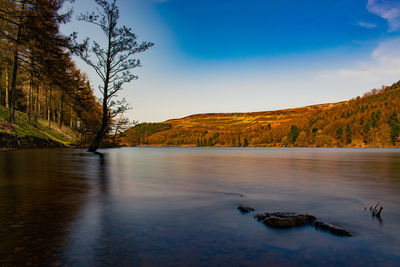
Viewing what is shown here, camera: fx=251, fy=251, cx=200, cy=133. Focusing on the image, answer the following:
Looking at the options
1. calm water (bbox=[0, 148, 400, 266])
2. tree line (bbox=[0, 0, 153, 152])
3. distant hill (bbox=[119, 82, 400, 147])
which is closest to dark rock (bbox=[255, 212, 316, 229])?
calm water (bbox=[0, 148, 400, 266])

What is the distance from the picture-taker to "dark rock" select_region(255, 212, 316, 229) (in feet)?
16.0

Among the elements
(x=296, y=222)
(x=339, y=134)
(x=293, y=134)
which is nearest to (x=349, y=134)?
(x=339, y=134)

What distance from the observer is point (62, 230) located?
4.43m

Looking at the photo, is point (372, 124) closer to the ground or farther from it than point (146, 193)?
farther from it

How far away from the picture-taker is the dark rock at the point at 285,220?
488 cm

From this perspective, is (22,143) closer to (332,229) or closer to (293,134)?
(332,229)

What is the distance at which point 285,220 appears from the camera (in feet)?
16.3

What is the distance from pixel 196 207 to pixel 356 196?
18.4 feet

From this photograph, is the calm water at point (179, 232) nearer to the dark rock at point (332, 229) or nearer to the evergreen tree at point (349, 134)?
the dark rock at point (332, 229)

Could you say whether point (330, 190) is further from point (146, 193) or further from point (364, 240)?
point (146, 193)

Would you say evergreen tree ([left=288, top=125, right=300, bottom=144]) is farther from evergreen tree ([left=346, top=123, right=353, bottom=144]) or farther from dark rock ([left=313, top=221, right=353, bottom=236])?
dark rock ([left=313, top=221, right=353, bottom=236])

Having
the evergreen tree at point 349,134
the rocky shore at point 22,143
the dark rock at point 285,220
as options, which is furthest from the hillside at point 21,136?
the evergreen tree at point 349,134

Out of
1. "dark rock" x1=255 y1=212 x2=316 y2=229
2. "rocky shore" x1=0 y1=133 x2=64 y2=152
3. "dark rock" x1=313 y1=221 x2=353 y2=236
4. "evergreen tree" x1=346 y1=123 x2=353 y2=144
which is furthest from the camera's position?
"evergreen tree" x1=346 y1=123 x2=353 y2=144

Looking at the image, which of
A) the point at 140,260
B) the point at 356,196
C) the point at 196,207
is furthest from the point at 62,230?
the point at 356,196
